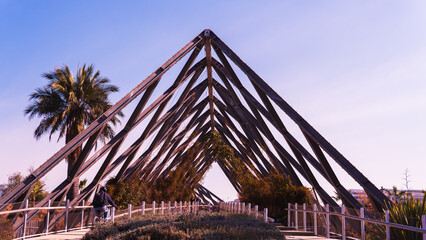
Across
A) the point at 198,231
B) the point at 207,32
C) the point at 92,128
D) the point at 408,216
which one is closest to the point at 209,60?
the point at 207,32

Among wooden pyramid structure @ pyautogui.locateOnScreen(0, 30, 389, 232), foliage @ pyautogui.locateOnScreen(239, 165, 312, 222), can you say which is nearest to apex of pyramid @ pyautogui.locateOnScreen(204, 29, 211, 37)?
wooden pyramid structure @ pyautogui.locateOnScreen(0, 30, 389, 232)

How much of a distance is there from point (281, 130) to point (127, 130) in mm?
7011

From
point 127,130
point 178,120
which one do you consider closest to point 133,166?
point 178,120

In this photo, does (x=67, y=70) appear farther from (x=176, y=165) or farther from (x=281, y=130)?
(x=176, y=165)

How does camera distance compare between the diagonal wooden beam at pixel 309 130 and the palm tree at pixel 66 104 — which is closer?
the diagonal wooden beam at pixel 309 130

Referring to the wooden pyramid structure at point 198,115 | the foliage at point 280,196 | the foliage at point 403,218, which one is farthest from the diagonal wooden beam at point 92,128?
the foliage at point 403,218

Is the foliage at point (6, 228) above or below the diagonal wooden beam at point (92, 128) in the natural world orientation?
below

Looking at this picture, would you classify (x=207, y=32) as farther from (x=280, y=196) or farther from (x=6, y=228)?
(x=6, y=228)

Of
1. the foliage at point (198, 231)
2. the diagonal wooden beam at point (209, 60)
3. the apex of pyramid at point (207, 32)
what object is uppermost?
the apex of pyramid at point (207, 32)

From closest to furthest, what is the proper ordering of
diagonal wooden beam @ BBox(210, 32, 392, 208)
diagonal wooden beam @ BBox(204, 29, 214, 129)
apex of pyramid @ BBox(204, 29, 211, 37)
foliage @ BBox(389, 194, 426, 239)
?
foliage @ BBox(389, 194, 426, 239) < diagonal wooden beam @ BBox(210, 32, 392, 208) < apex of pyramid @ BBox(204, 29, 211, 37) < diagonal wooden beam @ BBox(204, 29, 214, 129)

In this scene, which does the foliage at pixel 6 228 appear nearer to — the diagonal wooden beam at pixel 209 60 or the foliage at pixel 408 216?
the foliage at pixel 408 216

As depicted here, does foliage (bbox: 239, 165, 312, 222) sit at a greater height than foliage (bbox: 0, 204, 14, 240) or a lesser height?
greater

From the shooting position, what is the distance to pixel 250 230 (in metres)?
8.85

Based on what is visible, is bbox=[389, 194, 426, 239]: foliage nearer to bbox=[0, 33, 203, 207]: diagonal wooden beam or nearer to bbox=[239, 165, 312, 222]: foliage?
bbox=[0, 33, 203, 207]: diagonal wooden beam
